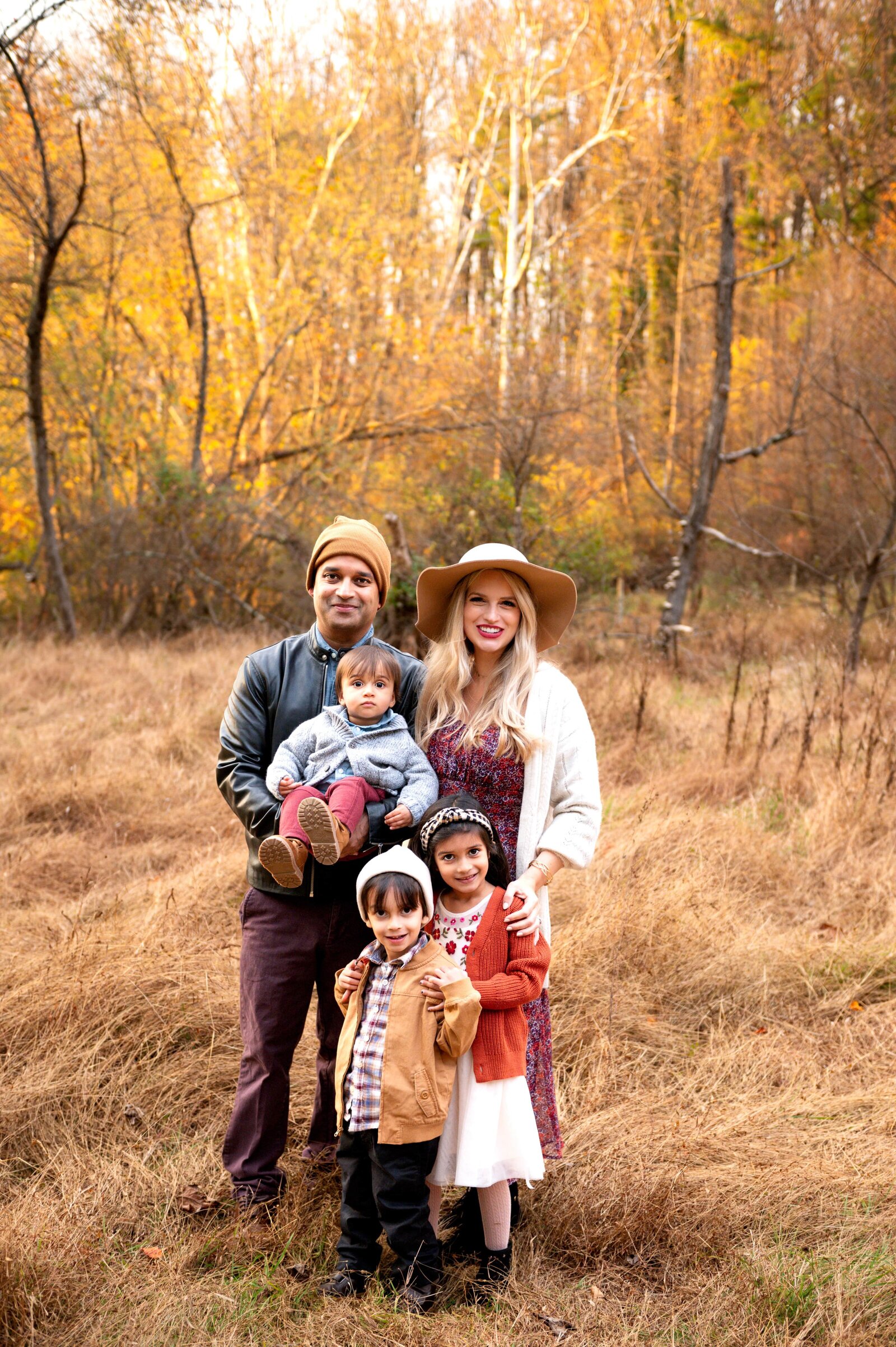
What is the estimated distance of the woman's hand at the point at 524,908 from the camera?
252 centimetres

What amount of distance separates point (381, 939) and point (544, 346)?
12.5 meters

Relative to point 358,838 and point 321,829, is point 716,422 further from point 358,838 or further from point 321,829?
point 321,829

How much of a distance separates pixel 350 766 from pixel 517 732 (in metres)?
0.45

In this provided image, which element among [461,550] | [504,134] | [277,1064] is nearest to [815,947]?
[277,1064]

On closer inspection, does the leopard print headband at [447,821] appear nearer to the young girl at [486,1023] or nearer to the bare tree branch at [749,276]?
the young girl at [486,1023]

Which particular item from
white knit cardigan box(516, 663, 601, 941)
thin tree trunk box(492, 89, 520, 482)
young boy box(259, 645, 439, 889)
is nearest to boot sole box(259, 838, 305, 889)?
young boy box(259, 645, 439, 889)

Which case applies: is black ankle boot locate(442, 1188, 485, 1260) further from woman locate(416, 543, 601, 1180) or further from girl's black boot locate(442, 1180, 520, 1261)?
woman locate(416, 543, 601, 1180)

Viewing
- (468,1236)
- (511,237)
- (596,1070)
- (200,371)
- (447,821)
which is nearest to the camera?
(447,821)

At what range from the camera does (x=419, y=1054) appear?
2.41 metres

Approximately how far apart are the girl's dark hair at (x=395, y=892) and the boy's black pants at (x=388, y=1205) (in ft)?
1.80

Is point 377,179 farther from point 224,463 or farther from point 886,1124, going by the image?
point 886,1124

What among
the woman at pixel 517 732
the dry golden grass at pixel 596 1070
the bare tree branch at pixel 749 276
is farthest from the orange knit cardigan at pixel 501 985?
the bare tree branch at pixel 749 276

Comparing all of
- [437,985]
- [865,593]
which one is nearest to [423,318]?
[865,593]

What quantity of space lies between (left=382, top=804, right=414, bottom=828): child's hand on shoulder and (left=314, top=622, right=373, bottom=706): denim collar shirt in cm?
41
